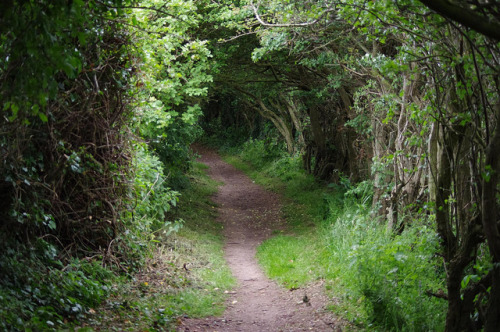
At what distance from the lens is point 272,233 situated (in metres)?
13.1

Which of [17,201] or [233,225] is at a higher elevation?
[17,201]

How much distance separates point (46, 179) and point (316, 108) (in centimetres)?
1312

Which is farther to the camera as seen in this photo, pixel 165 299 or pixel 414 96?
pixel 414 96

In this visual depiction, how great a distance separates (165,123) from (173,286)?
363 cm

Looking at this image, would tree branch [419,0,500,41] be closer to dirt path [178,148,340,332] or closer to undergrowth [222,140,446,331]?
undergrowth [222,140,446,331]

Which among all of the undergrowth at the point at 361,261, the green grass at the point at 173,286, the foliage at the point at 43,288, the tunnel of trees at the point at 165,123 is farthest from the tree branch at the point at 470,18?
the green grass at the point at 173,286

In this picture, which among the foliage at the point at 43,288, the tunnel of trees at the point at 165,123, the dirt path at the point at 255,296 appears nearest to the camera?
the tunnel of trees at the point at 165,123

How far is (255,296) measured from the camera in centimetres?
833

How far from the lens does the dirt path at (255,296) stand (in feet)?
22.5

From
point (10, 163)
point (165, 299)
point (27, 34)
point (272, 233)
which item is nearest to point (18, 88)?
point (27, 34)

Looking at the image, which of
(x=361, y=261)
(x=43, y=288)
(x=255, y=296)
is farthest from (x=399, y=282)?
(x=43, y=288)

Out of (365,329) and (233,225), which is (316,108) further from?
(365,329)

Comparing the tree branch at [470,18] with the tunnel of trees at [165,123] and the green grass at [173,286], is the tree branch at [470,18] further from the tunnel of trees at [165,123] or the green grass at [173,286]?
the green grass at [173,286]

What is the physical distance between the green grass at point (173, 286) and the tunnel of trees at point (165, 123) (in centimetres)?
50
